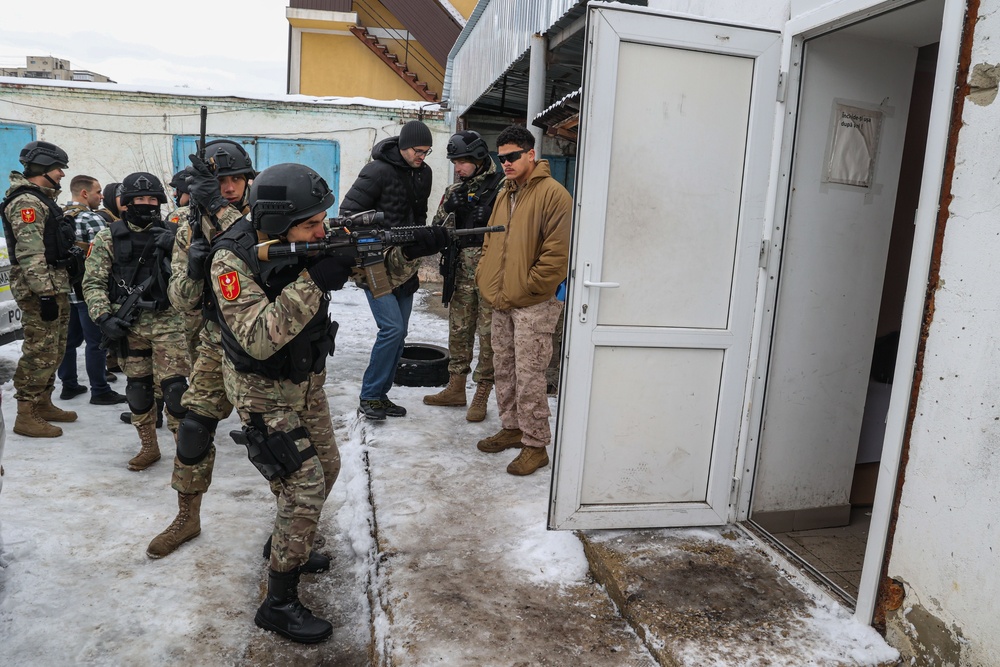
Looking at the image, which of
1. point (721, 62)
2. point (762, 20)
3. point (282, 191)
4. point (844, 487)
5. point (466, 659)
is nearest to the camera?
point (466, 659)

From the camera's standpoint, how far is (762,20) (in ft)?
10.9

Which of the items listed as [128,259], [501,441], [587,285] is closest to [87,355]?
[128,259]

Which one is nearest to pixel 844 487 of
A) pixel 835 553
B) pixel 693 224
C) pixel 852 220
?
pixel 835 553

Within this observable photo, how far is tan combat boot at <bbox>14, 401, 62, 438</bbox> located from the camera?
4887 mm

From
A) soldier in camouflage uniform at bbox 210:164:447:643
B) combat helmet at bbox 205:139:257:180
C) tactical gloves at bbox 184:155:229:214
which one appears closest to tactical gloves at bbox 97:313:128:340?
tactical gloves at bbox 184:155:229:214

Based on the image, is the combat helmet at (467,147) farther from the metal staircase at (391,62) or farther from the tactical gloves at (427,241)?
the metal staircase at (391,62)

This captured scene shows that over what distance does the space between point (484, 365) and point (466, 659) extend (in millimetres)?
2831

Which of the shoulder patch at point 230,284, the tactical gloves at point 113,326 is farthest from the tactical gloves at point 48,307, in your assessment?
the shoulder patch at point 230,284

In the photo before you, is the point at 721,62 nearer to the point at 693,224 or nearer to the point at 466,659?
the point at 693,224

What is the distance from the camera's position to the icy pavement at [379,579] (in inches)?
103

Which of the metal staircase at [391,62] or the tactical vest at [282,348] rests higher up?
the metal staircase at [391,62]

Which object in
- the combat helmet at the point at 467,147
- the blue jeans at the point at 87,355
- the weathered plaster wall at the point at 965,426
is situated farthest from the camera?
the blue jeans at the point at 87,355

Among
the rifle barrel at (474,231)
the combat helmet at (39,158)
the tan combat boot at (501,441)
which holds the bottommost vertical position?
the tan combat boot at (501,441)

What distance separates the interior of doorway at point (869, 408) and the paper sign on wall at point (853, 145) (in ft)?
0.59
